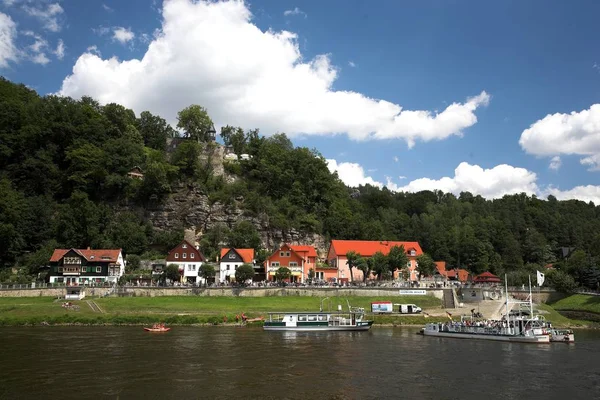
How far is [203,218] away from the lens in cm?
9925

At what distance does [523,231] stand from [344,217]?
65016 millimetres

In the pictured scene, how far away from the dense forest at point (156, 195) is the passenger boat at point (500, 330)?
31658 mm

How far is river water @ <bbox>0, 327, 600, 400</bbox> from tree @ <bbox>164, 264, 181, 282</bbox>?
25.9 metres

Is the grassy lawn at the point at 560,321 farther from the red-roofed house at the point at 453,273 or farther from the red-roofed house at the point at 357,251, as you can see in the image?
the red-roofed house at the point at 453,273

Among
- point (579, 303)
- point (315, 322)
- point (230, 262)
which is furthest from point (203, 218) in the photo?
point (579, 303)

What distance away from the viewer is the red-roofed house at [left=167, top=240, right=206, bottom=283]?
83.6 metres

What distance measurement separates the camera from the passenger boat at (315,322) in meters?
58.7

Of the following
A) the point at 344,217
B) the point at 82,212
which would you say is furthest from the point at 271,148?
the point at 82,212

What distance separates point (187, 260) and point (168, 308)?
2013cm

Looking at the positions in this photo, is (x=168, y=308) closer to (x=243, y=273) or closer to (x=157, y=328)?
(x=157, y=328)

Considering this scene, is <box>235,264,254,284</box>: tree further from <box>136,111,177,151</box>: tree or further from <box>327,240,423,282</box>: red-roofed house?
<box>136,111,177,151</box>: tree

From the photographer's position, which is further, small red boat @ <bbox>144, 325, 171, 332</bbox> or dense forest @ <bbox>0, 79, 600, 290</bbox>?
dense forest @ <bbox>0, 79, 600, 290</bbox>

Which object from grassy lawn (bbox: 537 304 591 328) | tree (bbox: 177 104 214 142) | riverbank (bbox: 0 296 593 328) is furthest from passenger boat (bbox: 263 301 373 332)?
tree (bbox: 177 104 214 142)

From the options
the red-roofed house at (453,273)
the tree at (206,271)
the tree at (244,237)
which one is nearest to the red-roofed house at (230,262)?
the tree at (206,271)
